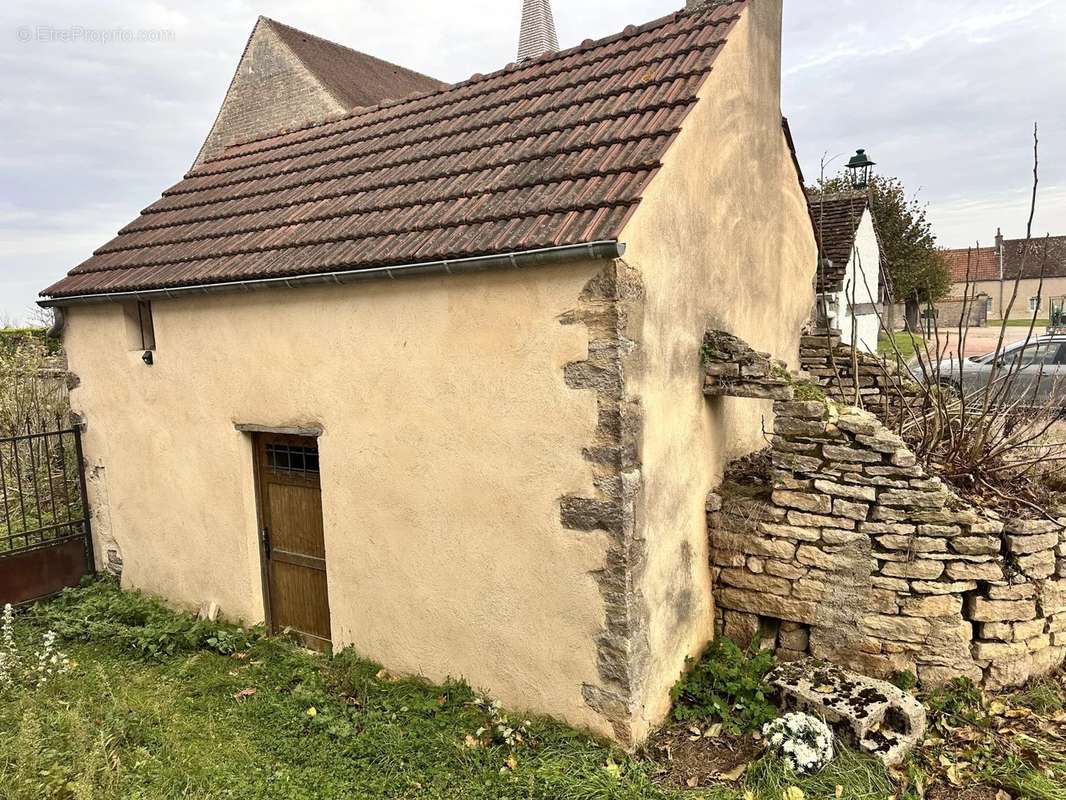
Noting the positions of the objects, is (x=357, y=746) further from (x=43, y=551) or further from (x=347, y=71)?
(x=347, y=71)

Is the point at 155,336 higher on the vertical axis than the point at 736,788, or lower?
higher

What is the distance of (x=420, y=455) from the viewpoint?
4965 millimetres

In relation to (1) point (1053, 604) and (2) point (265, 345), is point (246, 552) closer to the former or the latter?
(2) point (265, 345)

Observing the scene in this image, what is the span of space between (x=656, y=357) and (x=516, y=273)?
109cm

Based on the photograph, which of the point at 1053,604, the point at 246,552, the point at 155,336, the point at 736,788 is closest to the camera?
the point at 736,788

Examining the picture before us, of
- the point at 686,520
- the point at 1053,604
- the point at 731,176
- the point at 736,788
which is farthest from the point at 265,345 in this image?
the point at 1053,604

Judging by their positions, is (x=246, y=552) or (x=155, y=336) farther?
(x=155, y=336)

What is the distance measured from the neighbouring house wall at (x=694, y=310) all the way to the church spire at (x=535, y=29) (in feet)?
35.0

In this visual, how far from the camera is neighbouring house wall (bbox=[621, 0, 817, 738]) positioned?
4359mm

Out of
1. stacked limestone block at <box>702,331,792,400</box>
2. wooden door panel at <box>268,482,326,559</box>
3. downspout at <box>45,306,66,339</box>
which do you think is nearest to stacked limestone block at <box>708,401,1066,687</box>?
stacked limestone block at <box>702,331,792,400</box>

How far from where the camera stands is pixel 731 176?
562cm

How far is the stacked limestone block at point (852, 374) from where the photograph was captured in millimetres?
7059

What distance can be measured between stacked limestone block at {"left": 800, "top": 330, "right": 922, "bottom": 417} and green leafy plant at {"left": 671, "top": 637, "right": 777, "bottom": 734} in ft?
10.0

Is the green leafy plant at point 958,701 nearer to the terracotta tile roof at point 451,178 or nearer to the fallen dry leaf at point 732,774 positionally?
the fallen dry leaf at point 732,774
